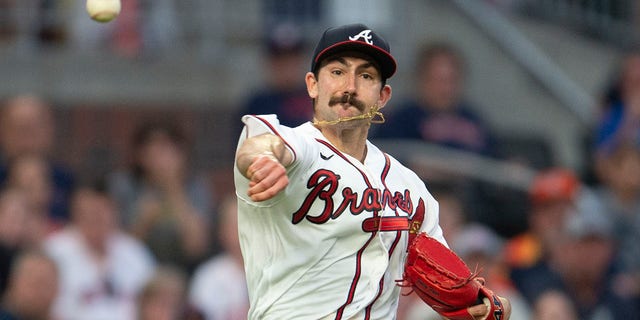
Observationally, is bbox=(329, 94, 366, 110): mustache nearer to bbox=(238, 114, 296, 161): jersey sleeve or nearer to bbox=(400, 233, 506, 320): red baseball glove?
bbox=(238, 114, 296, 161): jersey sleeve

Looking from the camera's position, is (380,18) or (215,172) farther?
(380,18)

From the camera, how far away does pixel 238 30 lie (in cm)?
1216

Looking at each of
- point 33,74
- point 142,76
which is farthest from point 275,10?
point 33,74

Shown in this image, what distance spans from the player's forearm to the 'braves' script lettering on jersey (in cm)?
36

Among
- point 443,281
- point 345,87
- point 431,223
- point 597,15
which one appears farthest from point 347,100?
point 597,15

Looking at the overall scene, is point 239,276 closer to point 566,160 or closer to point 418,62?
point 418,62

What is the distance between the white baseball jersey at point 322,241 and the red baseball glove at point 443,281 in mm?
102

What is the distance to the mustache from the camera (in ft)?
17.5

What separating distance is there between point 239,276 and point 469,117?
8.66ft

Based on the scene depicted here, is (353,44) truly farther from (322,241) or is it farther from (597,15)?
(597,15)

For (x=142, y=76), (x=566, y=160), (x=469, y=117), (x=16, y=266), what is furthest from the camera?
(x=566, y=160)

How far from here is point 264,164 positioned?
14.8 ft

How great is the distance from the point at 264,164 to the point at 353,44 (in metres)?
1.01

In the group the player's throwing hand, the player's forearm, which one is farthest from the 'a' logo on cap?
the player's throwing hand
